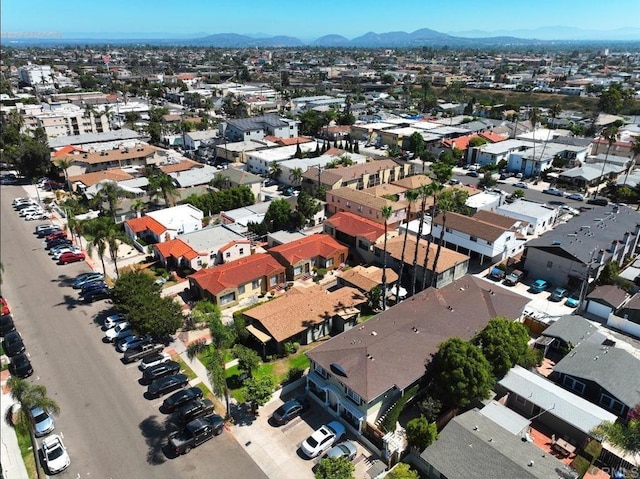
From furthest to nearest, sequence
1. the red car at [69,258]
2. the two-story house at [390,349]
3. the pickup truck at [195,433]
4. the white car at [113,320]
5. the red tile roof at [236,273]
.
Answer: the red car at [69,258]
the red tile roof at [236,273]
the white car at [113,320]
the two-story house at [390,349]
the pickup truck at [195,433]

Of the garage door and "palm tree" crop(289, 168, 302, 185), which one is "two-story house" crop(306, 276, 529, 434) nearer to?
the garage door

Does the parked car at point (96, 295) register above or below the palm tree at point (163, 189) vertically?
below

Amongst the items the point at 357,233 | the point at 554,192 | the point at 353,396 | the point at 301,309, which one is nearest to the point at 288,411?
the point at 353,396

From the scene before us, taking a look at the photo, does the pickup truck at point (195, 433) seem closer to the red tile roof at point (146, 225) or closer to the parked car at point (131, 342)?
the parked car at point (131, 342)

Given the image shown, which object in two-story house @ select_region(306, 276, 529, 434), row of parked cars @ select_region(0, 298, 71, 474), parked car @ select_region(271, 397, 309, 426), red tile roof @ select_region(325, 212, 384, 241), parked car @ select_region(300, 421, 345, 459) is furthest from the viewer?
red tile roof @ select_region(325, 212, 384, 241)

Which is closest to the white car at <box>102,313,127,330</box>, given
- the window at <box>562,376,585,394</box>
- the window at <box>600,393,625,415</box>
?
the window at <box>562,376,585,394</box>

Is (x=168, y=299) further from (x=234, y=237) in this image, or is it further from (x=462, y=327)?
(x=462, y=327)

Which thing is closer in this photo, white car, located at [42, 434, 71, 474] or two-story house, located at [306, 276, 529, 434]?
white car, located at [42, 434, 71, 474]

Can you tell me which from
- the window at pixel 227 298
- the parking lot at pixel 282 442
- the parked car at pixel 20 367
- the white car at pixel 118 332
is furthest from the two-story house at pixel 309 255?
the parked car at pixel 20 367

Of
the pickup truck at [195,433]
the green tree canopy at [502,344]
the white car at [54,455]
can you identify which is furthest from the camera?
the green tree canopy at [502,344]
